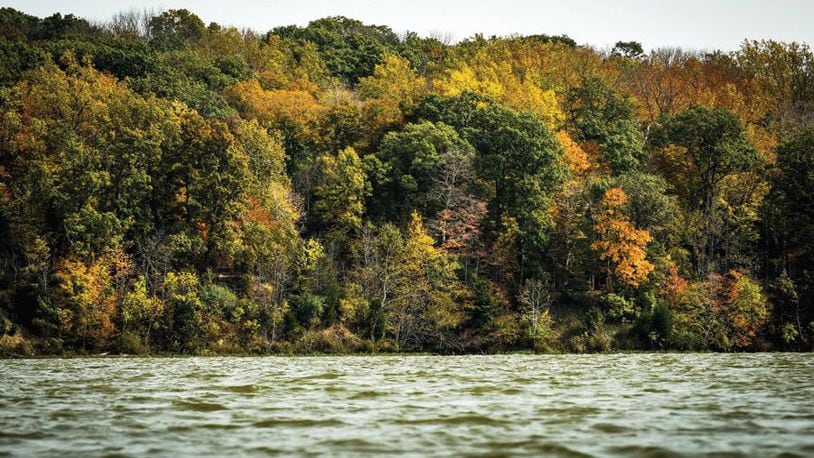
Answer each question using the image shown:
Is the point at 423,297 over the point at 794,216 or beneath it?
beneath

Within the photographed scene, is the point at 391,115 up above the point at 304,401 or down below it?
above

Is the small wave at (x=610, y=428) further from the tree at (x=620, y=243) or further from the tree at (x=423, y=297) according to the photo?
the tree at (x=620, y=243)

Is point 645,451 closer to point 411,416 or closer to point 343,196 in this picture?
point 411,416

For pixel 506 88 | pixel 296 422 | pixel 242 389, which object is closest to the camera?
pixel 296 422

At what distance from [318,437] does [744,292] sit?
53.5 meters

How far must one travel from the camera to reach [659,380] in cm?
2339

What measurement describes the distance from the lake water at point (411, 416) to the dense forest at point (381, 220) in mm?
31131

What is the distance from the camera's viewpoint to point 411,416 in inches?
571

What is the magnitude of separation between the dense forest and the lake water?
1226 inches

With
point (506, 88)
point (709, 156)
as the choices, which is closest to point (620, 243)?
point (709, 156)

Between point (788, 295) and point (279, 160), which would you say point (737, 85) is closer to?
point (788, 295)

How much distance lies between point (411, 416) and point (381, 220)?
181 ft

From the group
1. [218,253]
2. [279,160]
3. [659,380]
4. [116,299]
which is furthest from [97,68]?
[659,380]

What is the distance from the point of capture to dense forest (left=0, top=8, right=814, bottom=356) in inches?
2138
